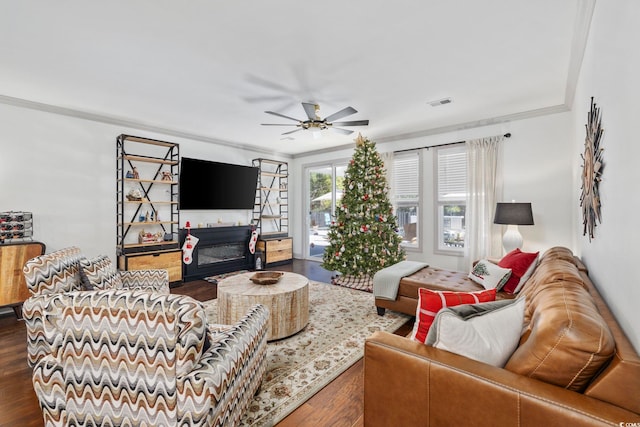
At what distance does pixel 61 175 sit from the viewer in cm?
420

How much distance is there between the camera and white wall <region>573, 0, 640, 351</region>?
46.6 inches

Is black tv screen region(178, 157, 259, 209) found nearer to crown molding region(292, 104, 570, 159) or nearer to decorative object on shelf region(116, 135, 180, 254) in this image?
decorative object on shelf region(116, 135, 180, 254)

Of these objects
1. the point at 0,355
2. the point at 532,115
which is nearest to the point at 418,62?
the point at 532,115

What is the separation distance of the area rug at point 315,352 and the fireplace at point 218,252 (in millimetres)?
1577

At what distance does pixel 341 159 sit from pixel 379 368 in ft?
18.4

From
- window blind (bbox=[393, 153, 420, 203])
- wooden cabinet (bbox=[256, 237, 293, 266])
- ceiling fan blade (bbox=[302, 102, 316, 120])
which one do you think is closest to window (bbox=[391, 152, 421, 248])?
window blind (bbox=[393, 153, 420, 203])

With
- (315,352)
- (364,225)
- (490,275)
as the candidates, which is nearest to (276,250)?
(364,225)

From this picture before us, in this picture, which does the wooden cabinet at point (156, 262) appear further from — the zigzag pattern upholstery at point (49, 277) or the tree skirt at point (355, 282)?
the tree skirt at point (355, 282)

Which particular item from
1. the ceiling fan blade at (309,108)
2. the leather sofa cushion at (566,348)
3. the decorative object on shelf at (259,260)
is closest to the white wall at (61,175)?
the decorative object on shelf at (259,260)

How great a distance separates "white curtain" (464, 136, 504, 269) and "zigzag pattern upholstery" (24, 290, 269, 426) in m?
4.43

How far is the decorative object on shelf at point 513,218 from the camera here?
387 cm

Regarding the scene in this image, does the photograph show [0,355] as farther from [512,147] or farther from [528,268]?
[512,147]

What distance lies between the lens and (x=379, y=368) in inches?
56.4

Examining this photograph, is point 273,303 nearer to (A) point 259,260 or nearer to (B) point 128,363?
(B) point 128,363
